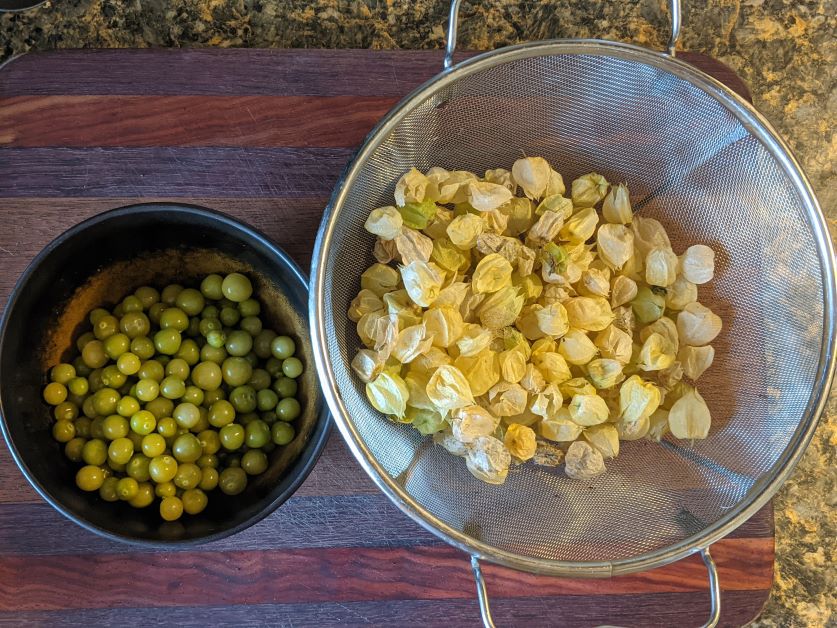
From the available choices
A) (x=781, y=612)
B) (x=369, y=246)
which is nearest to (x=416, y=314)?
(x=369, y=246)

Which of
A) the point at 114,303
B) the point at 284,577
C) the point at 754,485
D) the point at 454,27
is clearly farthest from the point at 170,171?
the point at 754,485

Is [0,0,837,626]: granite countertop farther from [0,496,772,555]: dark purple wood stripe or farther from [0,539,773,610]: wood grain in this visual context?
[0,496,772,555]: dark purple wood stripe

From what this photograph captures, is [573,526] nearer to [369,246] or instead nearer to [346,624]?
[346,624]

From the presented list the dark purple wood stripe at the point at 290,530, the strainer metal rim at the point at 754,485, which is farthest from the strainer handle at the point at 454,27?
the dark purple wood stripe at the point at 290,530

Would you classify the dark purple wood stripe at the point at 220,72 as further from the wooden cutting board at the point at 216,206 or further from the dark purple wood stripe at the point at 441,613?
the dark purple wood stripe at the point at 441,613

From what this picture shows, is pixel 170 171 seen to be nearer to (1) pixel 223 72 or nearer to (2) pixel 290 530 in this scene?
(1) pixel 223 72
